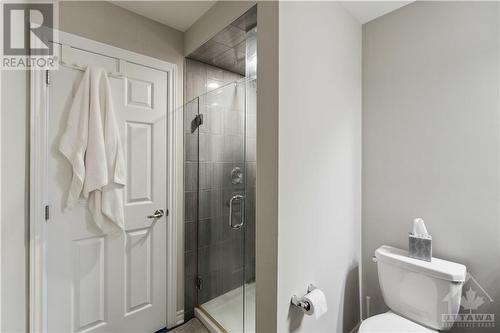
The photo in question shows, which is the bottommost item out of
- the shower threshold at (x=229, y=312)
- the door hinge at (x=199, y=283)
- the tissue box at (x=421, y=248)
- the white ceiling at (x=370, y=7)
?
the shower threshold at (x=229, y=312)

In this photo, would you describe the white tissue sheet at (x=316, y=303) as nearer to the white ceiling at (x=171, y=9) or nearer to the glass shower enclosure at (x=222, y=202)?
the glass shower enclosure at (x=222, y=202)

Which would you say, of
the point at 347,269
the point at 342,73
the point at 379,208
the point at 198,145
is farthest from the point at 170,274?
the point at 342,73

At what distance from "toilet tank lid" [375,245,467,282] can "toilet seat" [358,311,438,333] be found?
0.94ft

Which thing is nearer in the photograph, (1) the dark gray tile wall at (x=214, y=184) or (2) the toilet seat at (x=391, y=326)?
(2) the toilet seat at (x=391, y=326)

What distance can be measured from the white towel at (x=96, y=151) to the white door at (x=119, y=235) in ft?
0.21

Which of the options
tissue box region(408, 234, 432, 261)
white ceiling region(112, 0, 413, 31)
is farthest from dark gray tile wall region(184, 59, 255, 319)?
tissue box region(408, 234, 432, 261)

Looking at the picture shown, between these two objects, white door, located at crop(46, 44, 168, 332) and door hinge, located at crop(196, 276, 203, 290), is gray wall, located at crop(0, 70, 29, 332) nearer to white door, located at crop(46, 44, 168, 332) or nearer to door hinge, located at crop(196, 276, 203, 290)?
white door, located at crop(46, 44, 168, 332)

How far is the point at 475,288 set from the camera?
132 centimetres

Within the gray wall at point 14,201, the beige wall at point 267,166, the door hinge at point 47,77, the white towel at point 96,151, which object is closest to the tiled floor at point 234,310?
the beige wall at point 267,166

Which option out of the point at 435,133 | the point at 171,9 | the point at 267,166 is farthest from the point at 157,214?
the point at 435,133

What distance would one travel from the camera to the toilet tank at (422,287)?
123 centimetres

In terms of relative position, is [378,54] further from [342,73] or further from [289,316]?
[289,316]

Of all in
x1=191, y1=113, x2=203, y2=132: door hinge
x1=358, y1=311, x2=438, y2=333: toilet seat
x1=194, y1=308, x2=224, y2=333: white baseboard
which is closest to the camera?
x1=358, y1=311, x2=438, y2=333: toilet seat

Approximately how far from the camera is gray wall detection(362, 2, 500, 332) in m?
1.28
